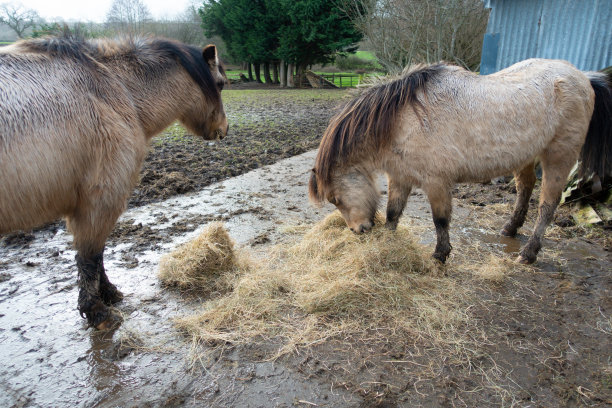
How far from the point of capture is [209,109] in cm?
333

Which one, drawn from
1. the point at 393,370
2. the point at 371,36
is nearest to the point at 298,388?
the point at 393,370

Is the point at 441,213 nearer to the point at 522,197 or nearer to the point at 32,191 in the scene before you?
the point at 522,197

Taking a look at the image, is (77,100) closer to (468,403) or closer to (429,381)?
(429,381)

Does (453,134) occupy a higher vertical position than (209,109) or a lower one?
lower

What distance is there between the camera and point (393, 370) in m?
2.34

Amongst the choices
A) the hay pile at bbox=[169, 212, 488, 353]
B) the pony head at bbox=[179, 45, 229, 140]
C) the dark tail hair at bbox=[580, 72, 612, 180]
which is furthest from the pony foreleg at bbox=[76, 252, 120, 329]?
the dark tail hair at bbox=[580, 72, 612, 180]

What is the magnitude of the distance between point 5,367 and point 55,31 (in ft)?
7.96

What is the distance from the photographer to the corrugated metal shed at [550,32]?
5.61 meters

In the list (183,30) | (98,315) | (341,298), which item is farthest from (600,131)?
(183,30)

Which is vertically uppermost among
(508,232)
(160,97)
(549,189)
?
(160,97)

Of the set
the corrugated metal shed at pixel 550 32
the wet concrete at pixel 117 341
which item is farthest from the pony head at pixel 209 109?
the corrugated metal shed at pixel 550 32

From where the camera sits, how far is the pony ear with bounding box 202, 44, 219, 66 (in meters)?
3.21

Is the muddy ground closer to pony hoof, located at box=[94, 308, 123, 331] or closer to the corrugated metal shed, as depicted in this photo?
pony hoof, located at box=[94, 308, 123, 331]

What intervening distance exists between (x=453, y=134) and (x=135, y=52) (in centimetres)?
275
